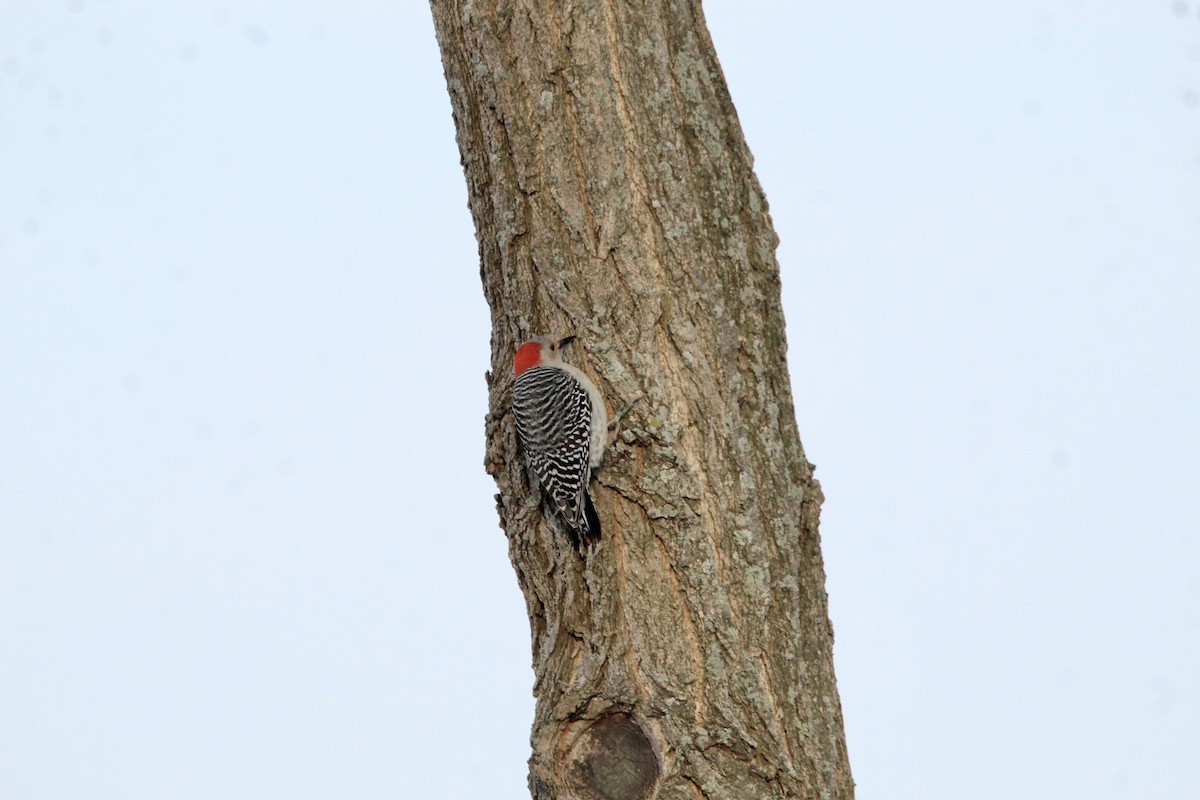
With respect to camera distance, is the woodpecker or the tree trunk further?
the woodpecker

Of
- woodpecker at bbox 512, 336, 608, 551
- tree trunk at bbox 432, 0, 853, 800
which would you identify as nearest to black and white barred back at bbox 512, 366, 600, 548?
woodpecker at bbox 512, 336, 608, 551

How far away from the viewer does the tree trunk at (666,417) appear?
10.9 feet

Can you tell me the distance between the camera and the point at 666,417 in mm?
3404

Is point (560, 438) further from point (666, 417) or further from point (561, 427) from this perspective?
point (666, 417)

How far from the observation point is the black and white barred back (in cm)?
361

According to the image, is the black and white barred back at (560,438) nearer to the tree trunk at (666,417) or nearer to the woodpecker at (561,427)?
the woodpecker at (561,427)

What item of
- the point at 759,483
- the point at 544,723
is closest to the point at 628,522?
the point at 759,483

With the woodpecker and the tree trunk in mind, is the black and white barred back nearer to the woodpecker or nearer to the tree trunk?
the woodpecker

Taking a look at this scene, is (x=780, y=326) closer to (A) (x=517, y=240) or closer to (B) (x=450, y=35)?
(A) (x=517, y=240)

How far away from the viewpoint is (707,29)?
3.59 meters

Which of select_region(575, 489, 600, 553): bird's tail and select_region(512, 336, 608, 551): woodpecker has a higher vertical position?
select_region(512, 336, 608, 551): woodpecker

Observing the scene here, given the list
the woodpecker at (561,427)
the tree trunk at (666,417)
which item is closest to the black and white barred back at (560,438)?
the woodpecker at (561,427)

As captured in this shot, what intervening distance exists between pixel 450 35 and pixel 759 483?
5.18 ft

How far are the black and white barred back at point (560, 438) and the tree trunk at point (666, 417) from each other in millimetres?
100
